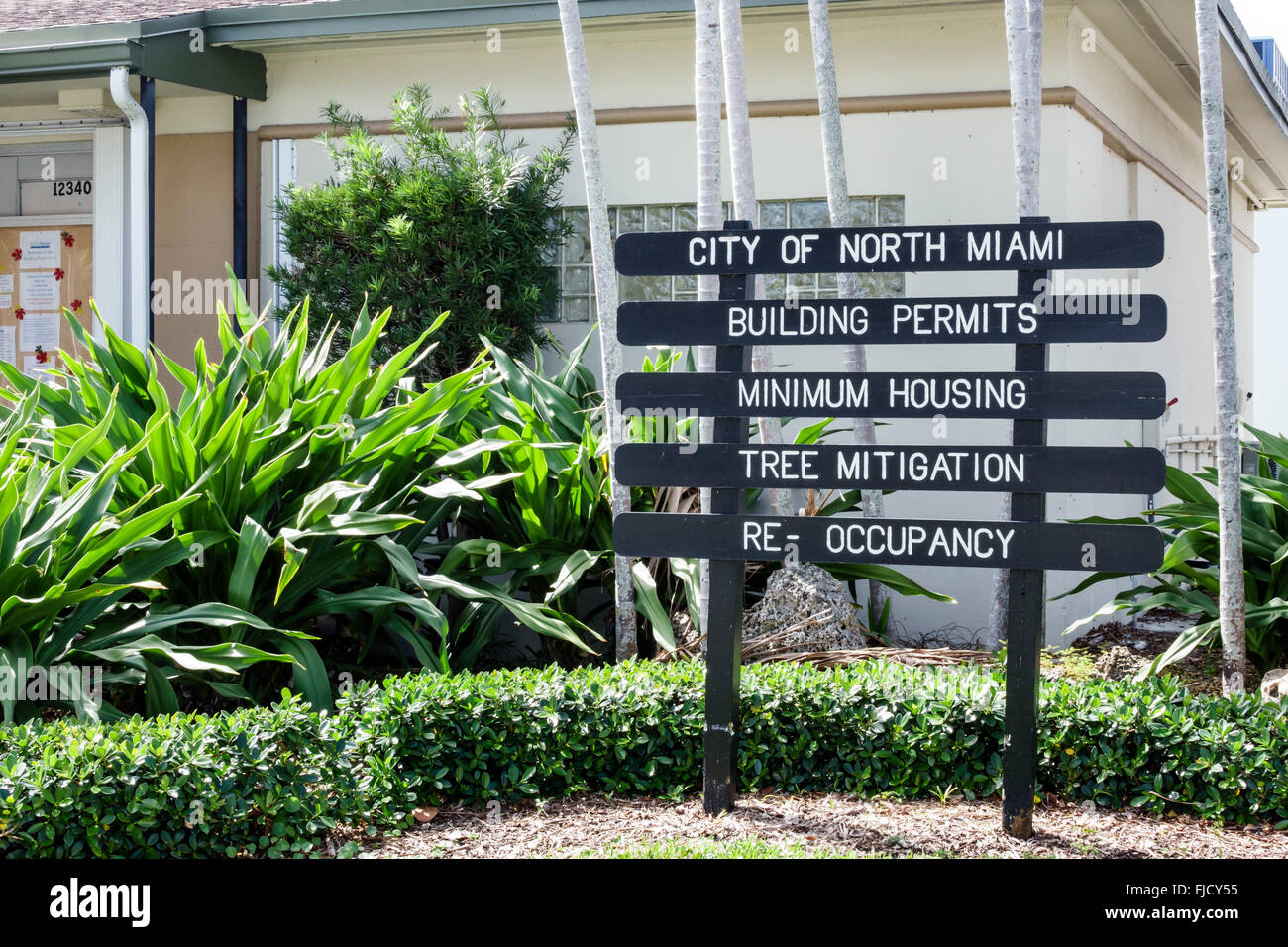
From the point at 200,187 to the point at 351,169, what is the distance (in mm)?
1903

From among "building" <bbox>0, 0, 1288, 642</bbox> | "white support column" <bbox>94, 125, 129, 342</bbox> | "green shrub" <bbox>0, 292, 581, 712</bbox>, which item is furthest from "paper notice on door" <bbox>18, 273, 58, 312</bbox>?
"green shrub" <bbox>0, 292, 581, 712</bbox>

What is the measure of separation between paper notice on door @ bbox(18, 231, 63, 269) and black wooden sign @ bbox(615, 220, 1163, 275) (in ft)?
24.5

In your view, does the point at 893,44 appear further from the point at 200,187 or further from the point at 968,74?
the point at 200,187

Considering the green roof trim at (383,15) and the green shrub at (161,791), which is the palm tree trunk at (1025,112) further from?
the green shrub at (161,791)

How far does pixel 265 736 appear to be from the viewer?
12.8ft

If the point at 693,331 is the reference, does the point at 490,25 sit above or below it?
above

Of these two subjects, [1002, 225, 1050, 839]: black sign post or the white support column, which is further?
the white support column

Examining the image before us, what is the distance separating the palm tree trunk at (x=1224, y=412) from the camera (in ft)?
16.3

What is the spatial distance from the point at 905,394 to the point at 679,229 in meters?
4.31

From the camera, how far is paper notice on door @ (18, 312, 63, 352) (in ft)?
32.8

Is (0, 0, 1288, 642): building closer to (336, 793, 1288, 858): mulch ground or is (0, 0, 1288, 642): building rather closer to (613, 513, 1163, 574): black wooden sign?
(336, 793, 1288, 858): mulch ground

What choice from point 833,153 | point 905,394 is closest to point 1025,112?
point 833,153
